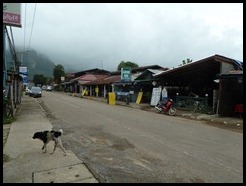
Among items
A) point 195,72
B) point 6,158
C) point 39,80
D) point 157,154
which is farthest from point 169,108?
point 39,80

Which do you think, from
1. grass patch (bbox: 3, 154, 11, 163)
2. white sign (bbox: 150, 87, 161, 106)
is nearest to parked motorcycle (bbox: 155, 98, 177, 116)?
white sign (bbox: 150, 87, 161, 106)

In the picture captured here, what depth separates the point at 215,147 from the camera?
31.5 ft

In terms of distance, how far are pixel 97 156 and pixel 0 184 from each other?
117 inches

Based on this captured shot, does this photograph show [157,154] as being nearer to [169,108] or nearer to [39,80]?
[169,108]

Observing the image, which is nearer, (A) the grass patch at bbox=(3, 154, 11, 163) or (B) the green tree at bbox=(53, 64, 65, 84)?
(A) the grass patch at bbox=(3, 154, 11, 163)

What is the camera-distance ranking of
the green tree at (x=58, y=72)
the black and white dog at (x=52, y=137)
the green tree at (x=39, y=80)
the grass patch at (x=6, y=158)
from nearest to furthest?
the grass patch at (x=6, y=158), the black and white dog at (x=52, y=137), the green tree at (x=58, y=72), the green tree at (x=39, y=80)

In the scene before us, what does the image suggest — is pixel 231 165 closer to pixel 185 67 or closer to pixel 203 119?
pixel 203 119

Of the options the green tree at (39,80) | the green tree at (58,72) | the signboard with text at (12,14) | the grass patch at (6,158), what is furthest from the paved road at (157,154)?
the green tree at (39,80)

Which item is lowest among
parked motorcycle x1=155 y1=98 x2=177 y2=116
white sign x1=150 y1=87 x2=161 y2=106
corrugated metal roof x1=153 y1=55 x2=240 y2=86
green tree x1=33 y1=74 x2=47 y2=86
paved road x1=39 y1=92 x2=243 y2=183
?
paved road x1=39 y1=92 x2=243 y2=183

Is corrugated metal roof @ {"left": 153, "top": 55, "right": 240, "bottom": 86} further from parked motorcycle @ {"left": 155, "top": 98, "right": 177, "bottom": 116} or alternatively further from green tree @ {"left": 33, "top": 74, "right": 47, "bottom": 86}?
green tree @ {"left": 33, "top": 74, "right": 47, "bottom": 86}

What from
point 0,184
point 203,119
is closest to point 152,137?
point 0,184

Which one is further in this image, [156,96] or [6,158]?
[156,96]

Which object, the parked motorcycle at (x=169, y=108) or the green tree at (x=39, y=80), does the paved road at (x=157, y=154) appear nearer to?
the parked motorcycle at (x=169, y=108)

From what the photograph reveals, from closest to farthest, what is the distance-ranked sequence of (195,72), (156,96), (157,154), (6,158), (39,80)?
(6,158) < (157,154) < (195,72) < (156,96) < (39,80)
